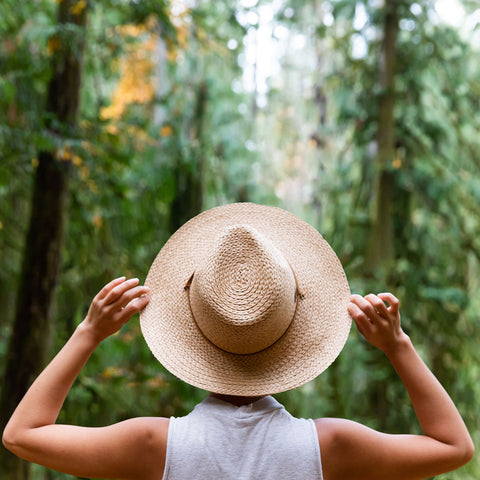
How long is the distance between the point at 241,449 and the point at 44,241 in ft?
11.0

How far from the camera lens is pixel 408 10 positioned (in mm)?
4879

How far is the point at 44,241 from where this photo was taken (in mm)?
4203

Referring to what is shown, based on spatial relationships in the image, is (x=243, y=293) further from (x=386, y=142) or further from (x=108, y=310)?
(x=386, y=142)

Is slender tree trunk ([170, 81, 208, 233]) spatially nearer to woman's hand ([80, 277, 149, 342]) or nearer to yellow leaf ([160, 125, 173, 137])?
yellow leaf ([160, 125, 173, 137])

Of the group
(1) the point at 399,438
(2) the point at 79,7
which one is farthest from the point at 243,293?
(2) the point at 79,7

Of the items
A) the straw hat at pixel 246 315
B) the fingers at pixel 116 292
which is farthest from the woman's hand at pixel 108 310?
the straw hat at pixel 246 315

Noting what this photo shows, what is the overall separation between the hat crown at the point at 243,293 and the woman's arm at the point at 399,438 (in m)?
0.21

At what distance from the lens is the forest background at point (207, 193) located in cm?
425

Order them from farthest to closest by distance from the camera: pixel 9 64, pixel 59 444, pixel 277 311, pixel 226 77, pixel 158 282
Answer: pixel 226 77, pixel 9 64, pixel 158 282, pixel 277 311, pixel 59 444

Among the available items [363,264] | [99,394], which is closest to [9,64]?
[99,394]

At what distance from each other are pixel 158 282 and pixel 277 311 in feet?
1.24

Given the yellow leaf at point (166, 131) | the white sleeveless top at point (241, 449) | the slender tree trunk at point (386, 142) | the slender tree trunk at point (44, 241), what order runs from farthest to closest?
1. the yellow leaf at point (166, 131)
2. the slender tree trunk at point (386, 142)
3. the slender tree trunk at point (44, 241)
4. the white sleeveless top at point (241, 449)

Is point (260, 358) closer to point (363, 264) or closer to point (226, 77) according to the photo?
point (363, 264)

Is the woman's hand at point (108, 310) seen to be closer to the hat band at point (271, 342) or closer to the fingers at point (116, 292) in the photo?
the fingers at point (116, 292)
